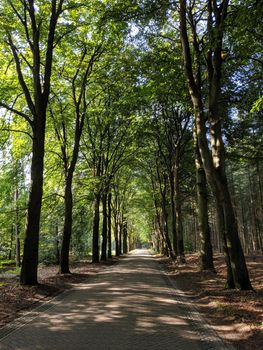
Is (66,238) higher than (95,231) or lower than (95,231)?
lower

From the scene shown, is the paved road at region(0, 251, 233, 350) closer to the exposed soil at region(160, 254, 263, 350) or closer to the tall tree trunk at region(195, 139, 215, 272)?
the exposed soil at region(160, 254, 263, 350)

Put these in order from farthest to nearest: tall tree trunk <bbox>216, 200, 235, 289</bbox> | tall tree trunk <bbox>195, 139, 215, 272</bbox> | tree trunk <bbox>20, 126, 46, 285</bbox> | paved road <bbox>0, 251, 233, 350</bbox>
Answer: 1. tall tree trunk <bbox>195, 139, 215, 272</bbox>
2. tree trunk <bbox>20, 126, 46, 285</bbox>
3. tall tree trunk <bbox>216, 200, 235, 289</bbox>
4. paved road <bbox>0, 251, 233, 350</bbox>

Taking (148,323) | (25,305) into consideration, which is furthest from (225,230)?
(25,305)

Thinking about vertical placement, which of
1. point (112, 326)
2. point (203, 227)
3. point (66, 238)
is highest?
point (203, 227)

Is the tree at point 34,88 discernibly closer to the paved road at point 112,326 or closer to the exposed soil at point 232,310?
the paved road at point 112,326

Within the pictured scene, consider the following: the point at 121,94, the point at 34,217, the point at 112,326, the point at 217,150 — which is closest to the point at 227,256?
the point at 217,150

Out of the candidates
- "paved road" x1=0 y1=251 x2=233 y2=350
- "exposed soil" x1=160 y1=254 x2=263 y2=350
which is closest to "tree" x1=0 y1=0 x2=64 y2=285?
"paved road" x1=0 y1=251 x2=233 y2=350

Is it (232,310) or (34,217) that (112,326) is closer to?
(232,310)

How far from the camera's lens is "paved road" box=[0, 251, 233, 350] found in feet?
21.6

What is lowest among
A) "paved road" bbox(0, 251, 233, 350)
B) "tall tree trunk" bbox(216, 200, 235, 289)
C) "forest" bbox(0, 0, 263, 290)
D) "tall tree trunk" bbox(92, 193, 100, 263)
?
"paved road" bbox(0, 251, 233, 350)

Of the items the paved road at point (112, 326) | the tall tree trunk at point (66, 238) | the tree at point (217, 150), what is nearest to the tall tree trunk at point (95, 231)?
the tall tree trunk at point (66, 238)

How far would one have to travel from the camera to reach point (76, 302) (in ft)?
35.1

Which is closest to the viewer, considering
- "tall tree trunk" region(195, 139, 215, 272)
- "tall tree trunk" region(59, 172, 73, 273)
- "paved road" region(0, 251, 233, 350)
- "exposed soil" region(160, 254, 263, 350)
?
"paved road" region(0, 251, 233, 350)

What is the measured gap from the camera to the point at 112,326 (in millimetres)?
7820
